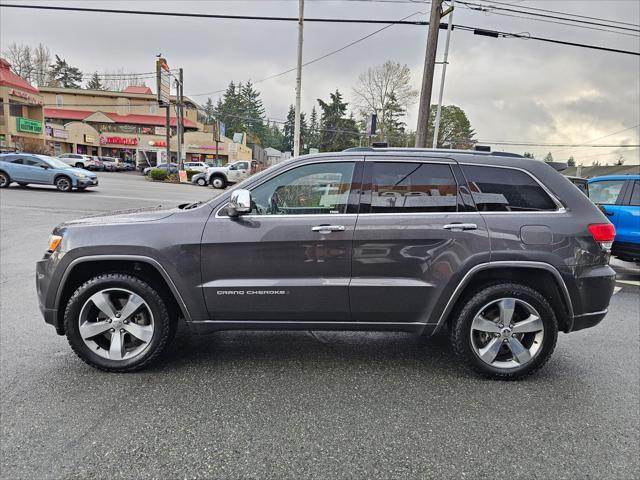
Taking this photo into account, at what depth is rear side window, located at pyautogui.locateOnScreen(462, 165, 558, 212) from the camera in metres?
3.26

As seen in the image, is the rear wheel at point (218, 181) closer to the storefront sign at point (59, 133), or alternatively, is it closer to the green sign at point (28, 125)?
the green sign at point (28, 125)

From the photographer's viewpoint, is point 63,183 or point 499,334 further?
point 63,183

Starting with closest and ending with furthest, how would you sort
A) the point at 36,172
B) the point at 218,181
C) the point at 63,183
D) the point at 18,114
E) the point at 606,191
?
the point at 606,191 → the point at 36,172 → the point at 63,183 → the point at 218,181 → the point at 18,114

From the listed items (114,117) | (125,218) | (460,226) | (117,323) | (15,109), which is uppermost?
(114,117)

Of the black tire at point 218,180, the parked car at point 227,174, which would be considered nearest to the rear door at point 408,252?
the parked car at point 227,174

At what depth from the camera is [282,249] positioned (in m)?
3.13

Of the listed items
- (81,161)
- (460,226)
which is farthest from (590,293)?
(81,161)

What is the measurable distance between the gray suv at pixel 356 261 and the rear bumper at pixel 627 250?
484cm

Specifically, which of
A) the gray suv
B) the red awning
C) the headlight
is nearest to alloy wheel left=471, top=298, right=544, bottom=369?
the gray suv

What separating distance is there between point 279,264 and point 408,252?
1.01 meters

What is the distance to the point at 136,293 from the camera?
126 inches

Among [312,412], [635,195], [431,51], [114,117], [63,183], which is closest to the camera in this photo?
[312,412]

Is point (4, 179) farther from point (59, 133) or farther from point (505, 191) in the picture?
point (59, 133)

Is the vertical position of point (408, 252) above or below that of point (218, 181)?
above
